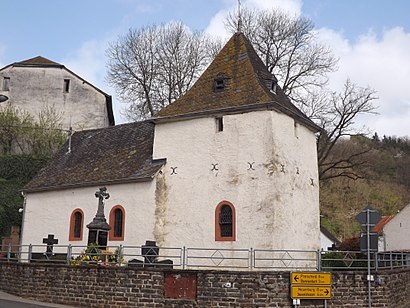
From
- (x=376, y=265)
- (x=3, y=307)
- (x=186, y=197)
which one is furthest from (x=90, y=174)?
(x=376, y=265)

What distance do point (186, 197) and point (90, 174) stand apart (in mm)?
6100

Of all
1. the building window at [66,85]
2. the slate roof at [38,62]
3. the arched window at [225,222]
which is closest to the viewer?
the arched window at [225,222]

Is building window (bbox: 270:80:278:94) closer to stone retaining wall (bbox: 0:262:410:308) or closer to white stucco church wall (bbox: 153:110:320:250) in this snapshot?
white stucco church wall (bbox: 153:110:320:250)

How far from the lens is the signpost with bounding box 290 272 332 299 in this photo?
535 inches

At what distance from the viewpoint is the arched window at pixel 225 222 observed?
18663mm

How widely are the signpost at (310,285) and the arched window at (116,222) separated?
978 cm

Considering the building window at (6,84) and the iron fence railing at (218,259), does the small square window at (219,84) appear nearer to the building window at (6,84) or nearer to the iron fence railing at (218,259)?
the iron fence railing at (218,259)

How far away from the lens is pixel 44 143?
37.8m

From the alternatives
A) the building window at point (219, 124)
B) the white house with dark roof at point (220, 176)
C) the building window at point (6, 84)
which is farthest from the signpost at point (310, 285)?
the building window at point (6, 84)

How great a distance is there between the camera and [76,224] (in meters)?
23.2

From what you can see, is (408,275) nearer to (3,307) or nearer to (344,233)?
(3,307)

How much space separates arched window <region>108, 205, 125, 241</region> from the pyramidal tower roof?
15.0 ft

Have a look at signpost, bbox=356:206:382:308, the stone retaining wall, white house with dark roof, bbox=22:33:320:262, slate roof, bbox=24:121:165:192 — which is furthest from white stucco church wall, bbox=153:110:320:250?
signpost, bbox=356:206:382:308

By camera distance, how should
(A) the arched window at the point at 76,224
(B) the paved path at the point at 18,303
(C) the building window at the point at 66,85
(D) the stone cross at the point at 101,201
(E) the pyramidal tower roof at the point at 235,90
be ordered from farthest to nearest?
(C) the building window at the point at 66,85 < (A) the arched window at the point at 76,224 < (D) the stone cross at the point at 101,201 < (E) the pyramidal tower roof at the point at 235,90 < (B) the paved path at the point at 18,303
